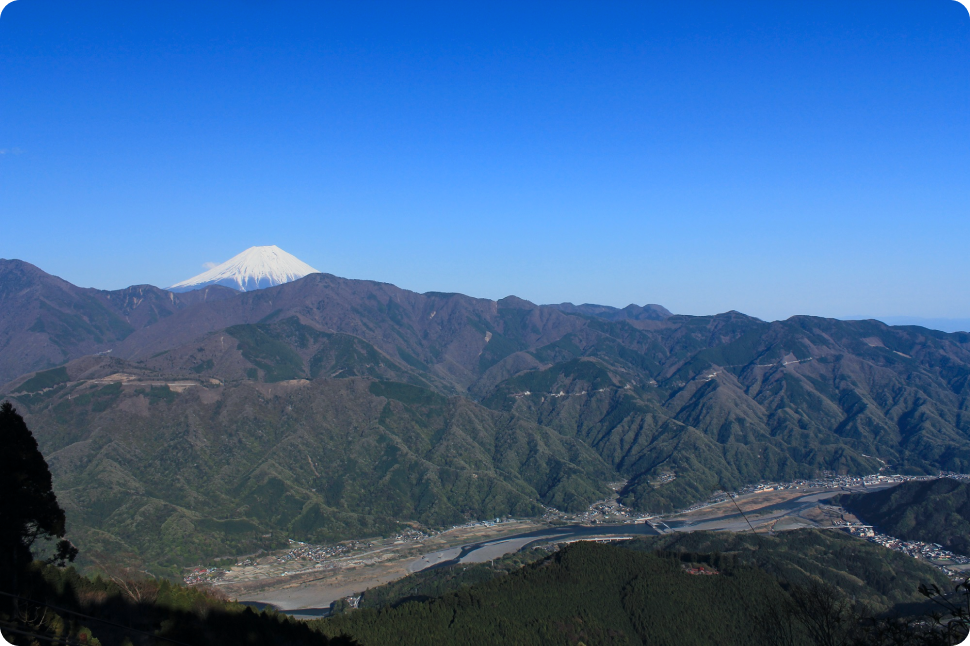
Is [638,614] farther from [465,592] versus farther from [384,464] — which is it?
[384,464]

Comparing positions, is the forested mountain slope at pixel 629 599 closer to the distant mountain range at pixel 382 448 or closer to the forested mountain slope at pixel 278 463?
the forested mountain slope at pixel 278 463

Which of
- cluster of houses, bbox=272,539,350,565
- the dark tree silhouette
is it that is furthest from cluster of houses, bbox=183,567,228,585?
the dark tree silhouette

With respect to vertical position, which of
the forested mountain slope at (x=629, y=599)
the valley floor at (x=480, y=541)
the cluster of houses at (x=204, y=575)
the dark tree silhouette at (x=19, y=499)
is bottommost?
the valley floor at (x=480, y=541)

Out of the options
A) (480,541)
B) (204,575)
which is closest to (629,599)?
(480,541)

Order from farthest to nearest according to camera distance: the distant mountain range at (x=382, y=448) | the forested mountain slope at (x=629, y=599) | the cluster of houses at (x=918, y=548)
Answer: the distant mountain range at (x=382, y=448) < the cluster of houses at (x=918, y=548) < the forested mountain slope at (x=629, y=599)

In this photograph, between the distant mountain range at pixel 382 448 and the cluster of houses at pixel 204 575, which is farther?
the distant mountain range at pixel 382 448

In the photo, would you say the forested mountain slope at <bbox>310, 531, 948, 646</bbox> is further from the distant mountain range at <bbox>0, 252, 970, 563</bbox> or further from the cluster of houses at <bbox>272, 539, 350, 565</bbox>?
the distant mountain range at <bbox>0, 252, 970, 563</bbox>

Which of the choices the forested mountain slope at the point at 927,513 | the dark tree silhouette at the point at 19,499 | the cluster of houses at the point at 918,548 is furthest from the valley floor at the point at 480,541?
the dark tree silhouette at the point at 19,499

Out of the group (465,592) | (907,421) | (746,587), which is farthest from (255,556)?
(907,421)
